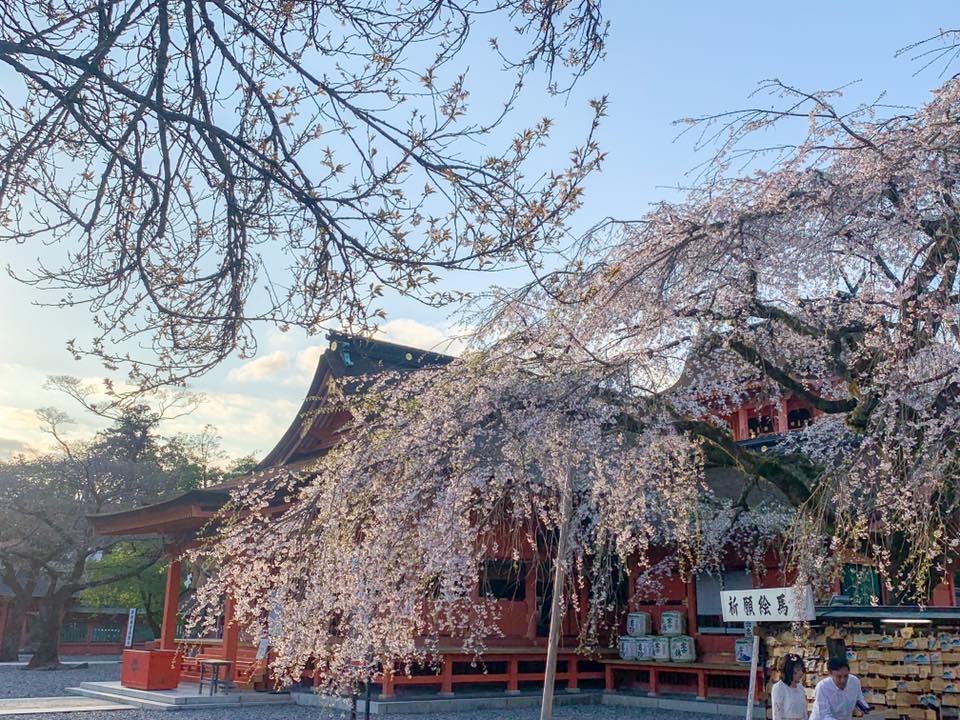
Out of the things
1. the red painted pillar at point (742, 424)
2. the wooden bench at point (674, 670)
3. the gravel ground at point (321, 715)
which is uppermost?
the red painted pillar at point (742, 424)

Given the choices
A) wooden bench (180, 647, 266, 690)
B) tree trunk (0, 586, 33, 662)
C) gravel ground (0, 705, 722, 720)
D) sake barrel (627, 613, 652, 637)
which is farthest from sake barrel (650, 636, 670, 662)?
tree trunk (0, 586, 33, 662)

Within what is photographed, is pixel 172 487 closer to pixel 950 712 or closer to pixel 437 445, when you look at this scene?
pixel 437 445

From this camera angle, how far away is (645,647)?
14273mm

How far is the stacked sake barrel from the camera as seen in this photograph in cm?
1387

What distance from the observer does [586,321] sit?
23.4 ft

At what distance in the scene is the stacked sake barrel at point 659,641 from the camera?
13867mm

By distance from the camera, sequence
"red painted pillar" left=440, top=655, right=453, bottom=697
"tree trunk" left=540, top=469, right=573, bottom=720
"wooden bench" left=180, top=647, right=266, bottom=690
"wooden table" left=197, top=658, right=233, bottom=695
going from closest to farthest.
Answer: "tree trunk" left=540, top=469, right=573, bottom=720
"red painted pillar" left=440, top=655, right=453, bottom=697
"wooden table" left=197, top=658, right=233, bottom=695
"wooden bench" left=180, top=647, right=266, bottom=690

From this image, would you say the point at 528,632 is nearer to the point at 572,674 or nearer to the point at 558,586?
the point at 572,674

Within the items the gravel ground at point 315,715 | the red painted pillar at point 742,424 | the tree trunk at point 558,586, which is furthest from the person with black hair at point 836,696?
the red painted pillar at point 742,424

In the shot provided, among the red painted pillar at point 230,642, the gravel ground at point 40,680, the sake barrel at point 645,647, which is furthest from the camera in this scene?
the gravel ground at point 40,680

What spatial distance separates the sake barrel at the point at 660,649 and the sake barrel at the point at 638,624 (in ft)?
1.53

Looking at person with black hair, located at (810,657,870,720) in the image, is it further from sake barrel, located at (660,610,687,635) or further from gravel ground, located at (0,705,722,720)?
sake barrel, located at (660,610,687,635)

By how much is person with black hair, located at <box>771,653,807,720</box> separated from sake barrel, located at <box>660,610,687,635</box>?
8.14 meters

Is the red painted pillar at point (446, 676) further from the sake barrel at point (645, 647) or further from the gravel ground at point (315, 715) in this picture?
the sake barrel at point (645, 647)
